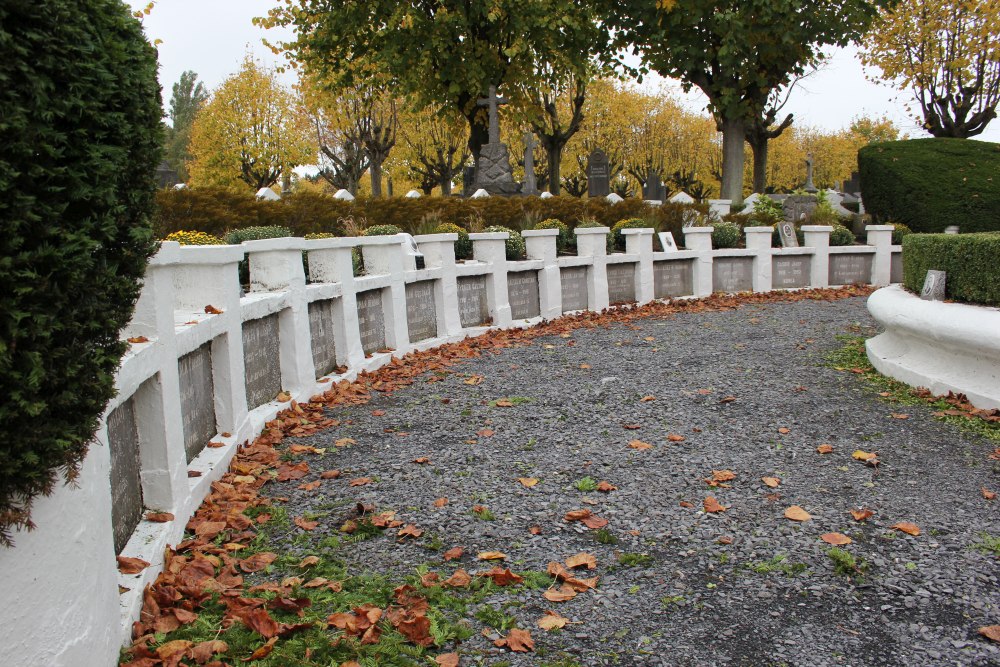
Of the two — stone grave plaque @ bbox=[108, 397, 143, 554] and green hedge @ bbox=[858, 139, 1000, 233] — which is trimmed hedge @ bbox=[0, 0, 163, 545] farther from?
green hedge @ bbox=[858, 139, 1000, 233]

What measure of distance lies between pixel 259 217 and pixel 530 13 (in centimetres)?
1198

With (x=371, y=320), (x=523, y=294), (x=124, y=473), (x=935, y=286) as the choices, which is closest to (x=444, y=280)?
(x=371, y=320)

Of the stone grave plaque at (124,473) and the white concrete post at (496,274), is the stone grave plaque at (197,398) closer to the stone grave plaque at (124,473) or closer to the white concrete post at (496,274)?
the stone grave plaque at (124,473)

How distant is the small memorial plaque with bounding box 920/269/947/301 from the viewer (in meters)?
6.73

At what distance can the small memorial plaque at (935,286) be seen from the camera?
6730 mm

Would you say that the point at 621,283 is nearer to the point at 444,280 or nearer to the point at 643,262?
the point at 643,262

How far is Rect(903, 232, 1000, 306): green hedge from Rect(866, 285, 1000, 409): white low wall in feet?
0.46

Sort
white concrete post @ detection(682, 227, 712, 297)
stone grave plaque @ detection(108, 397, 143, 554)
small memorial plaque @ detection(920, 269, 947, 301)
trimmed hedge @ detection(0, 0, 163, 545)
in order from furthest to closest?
white concrete post @ detection(682, 227, 712, 297), small memorial plaque @ detection(920, 269, 947, 301), stone grave plaque @ detection(108, 397, 143, 554), trimmed hedge @ detection(0, 0, 163, 545)

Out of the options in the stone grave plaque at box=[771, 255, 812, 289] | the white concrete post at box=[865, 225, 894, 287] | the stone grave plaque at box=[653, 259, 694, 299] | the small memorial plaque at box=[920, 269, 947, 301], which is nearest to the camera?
the small memorial plaque at box=[920, 269, 947, 301]

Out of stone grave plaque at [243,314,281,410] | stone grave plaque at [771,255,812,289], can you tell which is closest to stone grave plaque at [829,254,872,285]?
stone grave plaque at [771,255,812,289]

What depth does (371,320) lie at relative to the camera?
8445 millimetres

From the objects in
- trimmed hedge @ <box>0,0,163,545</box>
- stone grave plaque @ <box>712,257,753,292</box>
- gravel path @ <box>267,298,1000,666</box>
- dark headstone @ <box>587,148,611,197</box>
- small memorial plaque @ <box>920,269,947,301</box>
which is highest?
dark headstone @ <box>587,148,611,197</box>

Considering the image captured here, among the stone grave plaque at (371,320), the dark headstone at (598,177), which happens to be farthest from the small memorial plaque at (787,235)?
the stone grave plaque at (371,320)

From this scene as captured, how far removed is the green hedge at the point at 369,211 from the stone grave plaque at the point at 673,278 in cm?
134
